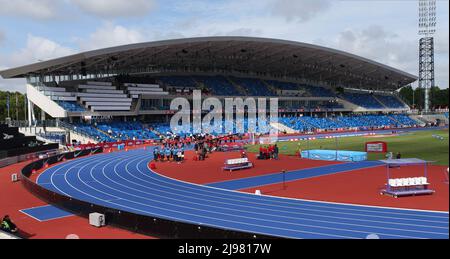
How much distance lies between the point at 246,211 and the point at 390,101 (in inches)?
3853

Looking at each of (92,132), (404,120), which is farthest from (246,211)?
(404,120)

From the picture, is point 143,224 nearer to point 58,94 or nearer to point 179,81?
point 58,94

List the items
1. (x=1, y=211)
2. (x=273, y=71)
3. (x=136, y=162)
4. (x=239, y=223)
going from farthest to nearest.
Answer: (x=273, y=71) < (x=136, y=162) < (x=1, y=211) < (x=239, y=223)

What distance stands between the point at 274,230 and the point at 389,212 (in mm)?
4533

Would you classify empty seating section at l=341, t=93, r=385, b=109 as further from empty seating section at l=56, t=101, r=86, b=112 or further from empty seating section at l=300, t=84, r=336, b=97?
empty seating section at l=56, t=101, r=86, b=112

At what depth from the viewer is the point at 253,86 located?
80250 mm

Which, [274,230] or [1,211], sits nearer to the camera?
[274,230]

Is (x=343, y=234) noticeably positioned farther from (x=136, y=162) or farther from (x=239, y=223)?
(x=136, y=162)

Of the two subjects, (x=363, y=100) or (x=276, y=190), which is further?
(x=363, y=100)

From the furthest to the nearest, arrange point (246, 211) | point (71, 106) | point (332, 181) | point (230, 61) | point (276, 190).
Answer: point (230, 61), point (71, 106), point (332, 181), point (276, 190), point (246, 211)

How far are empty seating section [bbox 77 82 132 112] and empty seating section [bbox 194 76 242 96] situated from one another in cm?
1769
